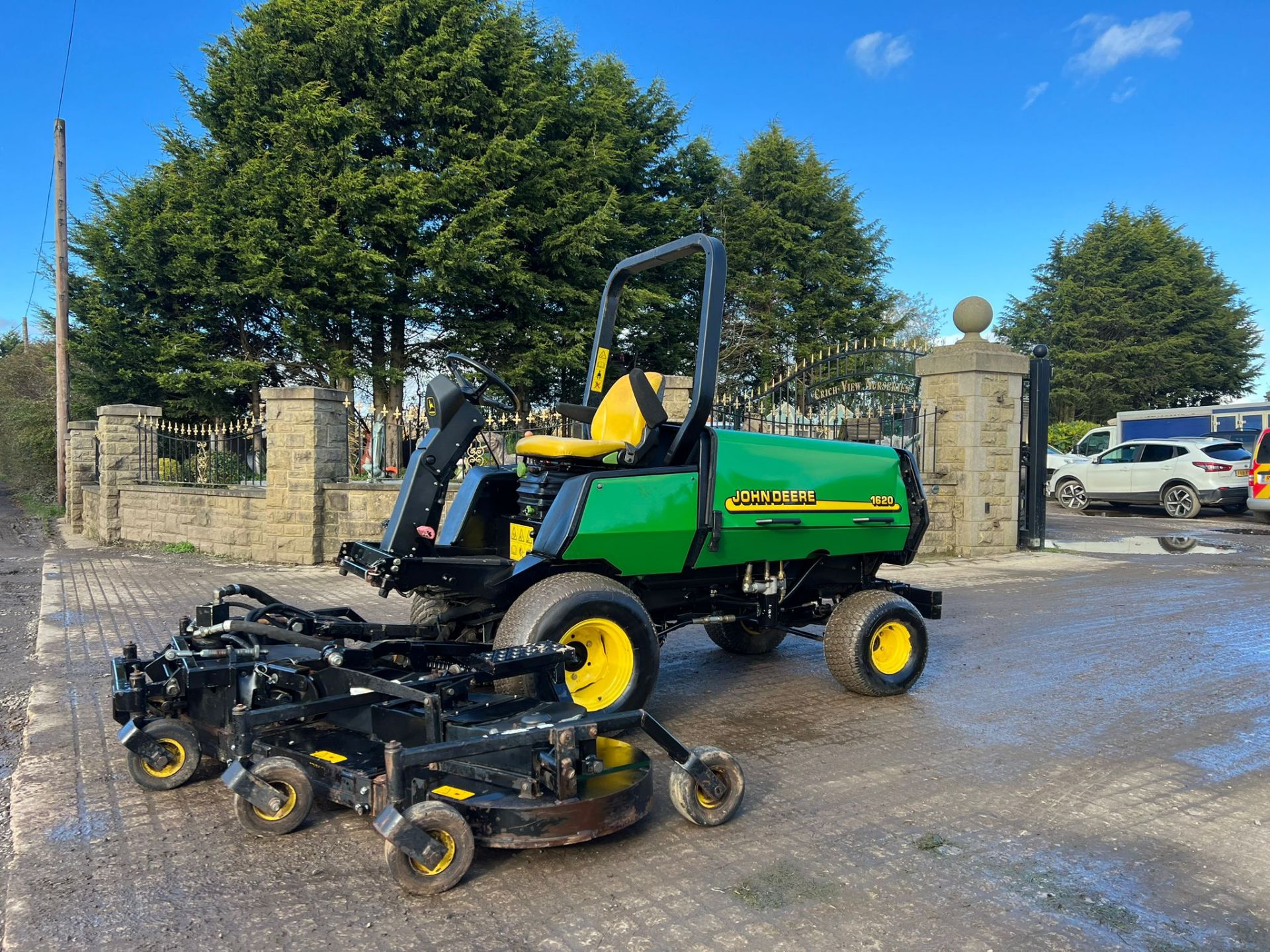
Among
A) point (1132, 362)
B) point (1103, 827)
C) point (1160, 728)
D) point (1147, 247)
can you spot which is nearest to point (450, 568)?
point (1103, 827)

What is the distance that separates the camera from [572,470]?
4.92 metres

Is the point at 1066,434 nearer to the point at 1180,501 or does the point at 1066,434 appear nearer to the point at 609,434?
the point at 1180,501

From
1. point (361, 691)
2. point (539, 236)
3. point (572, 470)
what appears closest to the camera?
point (361, 691)

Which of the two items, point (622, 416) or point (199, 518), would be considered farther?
point (199, 518)

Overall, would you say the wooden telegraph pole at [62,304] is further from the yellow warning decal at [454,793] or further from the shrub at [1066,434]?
the shrub at [1066,434]

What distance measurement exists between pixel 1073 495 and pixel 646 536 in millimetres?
18944

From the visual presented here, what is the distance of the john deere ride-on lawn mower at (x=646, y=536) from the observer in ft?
14.5

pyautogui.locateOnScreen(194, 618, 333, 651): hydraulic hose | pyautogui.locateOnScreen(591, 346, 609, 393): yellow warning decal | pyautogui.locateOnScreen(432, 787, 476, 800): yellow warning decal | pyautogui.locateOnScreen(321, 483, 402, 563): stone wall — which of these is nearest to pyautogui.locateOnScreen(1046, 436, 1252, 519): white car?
pyautogui.locateOnScreen(321, 483, 402, 563): stone wall

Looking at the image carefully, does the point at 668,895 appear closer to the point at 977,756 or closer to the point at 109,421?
the point at 977,756

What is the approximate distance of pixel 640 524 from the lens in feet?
15.0

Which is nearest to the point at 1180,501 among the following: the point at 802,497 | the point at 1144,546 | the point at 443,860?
the point at 1144,546

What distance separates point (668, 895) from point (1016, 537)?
1152cm

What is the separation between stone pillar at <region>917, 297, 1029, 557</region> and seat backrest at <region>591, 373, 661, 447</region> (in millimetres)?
8087

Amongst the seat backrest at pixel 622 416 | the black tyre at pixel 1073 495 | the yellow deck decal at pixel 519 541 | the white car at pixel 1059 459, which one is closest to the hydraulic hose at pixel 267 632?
the yellow deck decal at pixel 519 541
